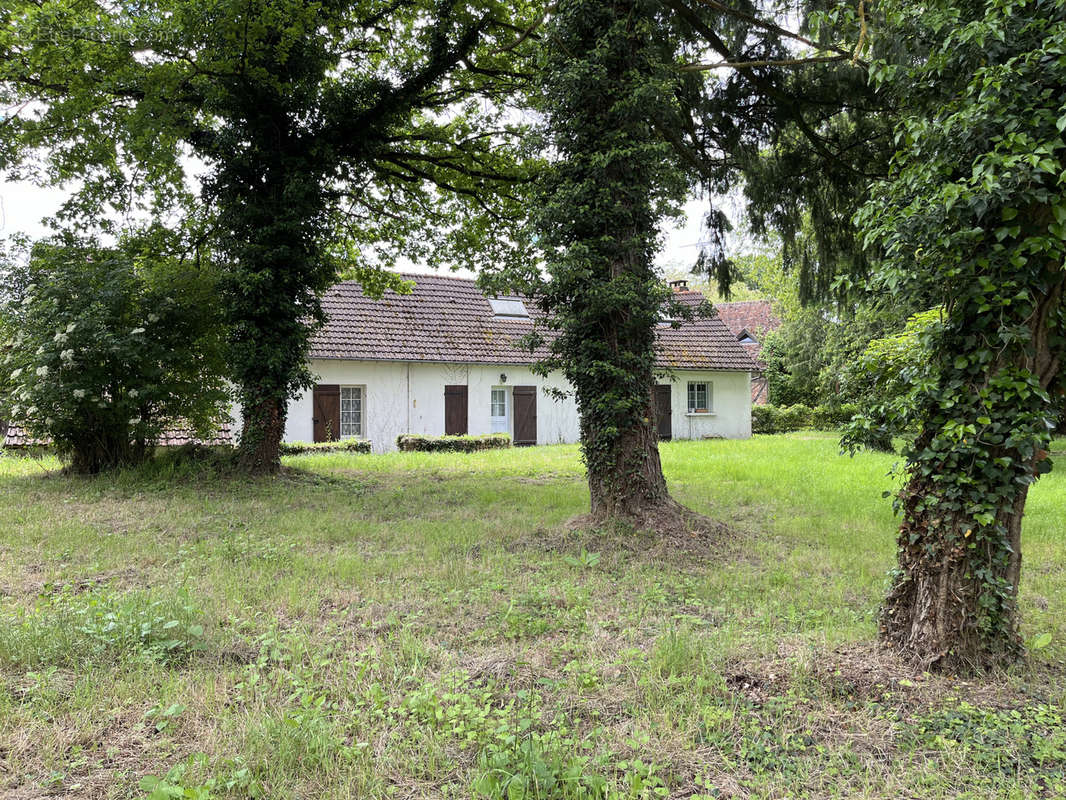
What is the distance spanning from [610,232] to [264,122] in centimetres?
656

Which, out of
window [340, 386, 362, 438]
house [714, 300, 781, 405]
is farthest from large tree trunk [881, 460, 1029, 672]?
house [714, 300, 781, 405]

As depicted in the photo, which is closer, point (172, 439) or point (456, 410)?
point (172, 439)

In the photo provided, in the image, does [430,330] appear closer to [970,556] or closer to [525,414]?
[525,414]

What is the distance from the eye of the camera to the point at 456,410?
63.8 ft

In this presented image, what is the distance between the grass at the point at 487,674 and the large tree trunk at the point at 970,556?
0.21 m

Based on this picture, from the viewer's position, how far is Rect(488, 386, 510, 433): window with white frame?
20266 mm

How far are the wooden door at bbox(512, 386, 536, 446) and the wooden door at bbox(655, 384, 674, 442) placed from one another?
5.05 meters

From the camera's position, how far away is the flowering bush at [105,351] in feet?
32.3

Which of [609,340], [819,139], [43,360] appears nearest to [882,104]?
[819,139]

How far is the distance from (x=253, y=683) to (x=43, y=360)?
9112 millimetres

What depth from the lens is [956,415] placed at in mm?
3438

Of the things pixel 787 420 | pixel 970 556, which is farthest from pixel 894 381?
pixel 787 420

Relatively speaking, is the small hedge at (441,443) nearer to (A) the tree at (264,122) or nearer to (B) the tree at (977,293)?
(A) the tree at (264,122)

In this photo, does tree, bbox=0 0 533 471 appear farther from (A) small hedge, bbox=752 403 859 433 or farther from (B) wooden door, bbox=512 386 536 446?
(A) small hedge, bbox=752 403 859 433
